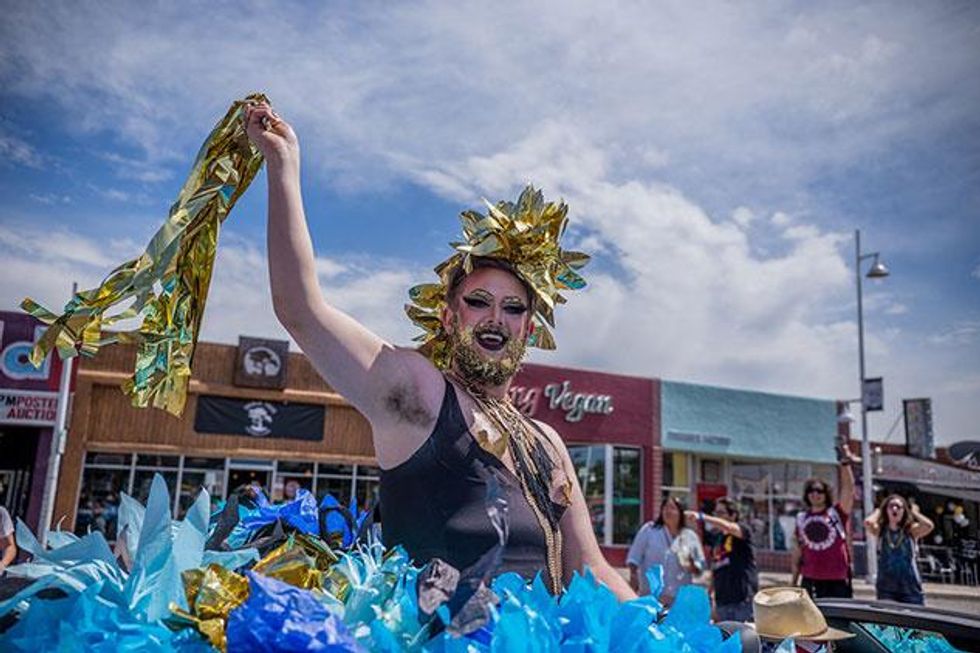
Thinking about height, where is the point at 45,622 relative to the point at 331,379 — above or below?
below

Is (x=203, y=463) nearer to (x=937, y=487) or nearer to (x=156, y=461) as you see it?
(x=156, y=461)

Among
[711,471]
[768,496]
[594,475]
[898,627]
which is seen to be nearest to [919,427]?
[768,496]

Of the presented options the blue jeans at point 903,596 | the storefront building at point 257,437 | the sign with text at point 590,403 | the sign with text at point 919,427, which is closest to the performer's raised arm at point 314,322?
the blue jeans at point 903,596

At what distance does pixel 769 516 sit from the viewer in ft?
71.7

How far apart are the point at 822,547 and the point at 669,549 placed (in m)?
1.34

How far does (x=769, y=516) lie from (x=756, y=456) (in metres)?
1.75

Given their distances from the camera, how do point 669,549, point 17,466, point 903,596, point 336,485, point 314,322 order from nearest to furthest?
point 314,322
point 903,596
point 669,549
point 17,466
point 336,485

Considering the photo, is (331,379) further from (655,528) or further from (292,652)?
→ (655,528)

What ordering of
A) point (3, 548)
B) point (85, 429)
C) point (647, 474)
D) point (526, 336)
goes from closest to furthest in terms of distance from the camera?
point (526, 336) → point (3, 548) → point (85, 429) → point (647, 474)

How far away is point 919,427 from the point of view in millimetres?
23750

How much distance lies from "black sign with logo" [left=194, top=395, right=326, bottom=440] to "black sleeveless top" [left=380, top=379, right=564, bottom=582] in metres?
15.1

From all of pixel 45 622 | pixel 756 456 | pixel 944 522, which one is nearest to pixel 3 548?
pixel 45 622

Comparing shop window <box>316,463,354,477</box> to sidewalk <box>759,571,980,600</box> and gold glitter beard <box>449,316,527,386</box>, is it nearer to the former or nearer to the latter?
sidewalk <box>759,571,980,600</box>

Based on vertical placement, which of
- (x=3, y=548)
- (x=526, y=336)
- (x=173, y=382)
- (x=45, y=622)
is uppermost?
(x=526, y=336)
